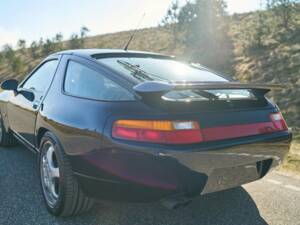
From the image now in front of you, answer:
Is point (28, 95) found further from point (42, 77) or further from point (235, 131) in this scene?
point (235, 131)

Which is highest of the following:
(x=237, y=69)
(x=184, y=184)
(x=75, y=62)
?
(x=75, y=62)

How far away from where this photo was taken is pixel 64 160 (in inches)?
120

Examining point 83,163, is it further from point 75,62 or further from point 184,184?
point 75,62

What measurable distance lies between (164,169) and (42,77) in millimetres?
2187

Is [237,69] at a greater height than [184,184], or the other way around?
[184,184]

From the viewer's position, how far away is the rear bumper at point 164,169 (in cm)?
253

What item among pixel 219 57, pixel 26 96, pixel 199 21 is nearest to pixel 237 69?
pixel 219 57

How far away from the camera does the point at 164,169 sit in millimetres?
2523

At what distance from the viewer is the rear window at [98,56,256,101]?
9.59ft

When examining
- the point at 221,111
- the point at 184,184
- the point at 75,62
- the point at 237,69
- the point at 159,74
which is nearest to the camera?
the point at 184,184

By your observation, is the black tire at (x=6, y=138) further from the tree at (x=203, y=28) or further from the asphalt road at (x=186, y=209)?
the tree at (x=203, y=28)

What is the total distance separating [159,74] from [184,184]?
43.5 inches

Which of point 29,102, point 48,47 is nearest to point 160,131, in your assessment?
point 29,102

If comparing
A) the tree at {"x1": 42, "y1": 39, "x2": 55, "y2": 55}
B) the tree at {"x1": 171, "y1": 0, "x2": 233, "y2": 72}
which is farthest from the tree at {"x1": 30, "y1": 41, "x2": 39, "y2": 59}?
the tree at {"x1": 171, "y1": 0, "x2": 233, "y2": 72}
